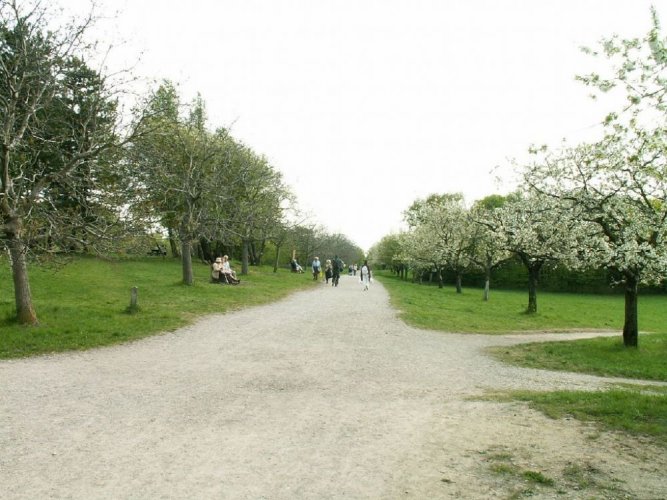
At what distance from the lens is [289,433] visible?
655cm

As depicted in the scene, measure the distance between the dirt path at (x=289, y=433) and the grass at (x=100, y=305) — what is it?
142cm

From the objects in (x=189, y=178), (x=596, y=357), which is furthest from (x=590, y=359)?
(x=189, y=178)

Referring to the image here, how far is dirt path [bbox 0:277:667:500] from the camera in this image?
495 centimetres

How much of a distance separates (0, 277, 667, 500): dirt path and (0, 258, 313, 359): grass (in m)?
1.42

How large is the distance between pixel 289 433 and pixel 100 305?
554 inches

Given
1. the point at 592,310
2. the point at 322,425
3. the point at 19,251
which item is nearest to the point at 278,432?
the point at 322,425

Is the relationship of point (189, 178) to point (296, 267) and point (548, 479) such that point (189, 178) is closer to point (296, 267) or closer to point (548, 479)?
point (548, 479)

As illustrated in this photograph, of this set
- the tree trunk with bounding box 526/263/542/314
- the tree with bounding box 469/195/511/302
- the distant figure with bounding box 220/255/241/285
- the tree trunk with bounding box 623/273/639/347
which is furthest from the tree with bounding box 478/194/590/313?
the distant figure with bounding box 220/255/241/285

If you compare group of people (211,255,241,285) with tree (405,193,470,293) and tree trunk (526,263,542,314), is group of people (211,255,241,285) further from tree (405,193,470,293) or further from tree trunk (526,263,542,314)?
tree (405,193,470,293)

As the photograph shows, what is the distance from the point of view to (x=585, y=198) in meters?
15.4

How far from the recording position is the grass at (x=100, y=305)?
495 inches

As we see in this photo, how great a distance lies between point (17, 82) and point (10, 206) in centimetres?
338

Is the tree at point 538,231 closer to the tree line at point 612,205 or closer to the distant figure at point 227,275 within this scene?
the tree line at point 612,205

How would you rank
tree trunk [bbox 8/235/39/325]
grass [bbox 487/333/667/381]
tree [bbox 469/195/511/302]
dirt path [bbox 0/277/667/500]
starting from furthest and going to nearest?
tree [bbox 469/195/511/302] < tree trunk [bbox 8/235/39/325] < grass [bbox 487/333/667/381] < dirt path [bbox 0/277/667/500]
